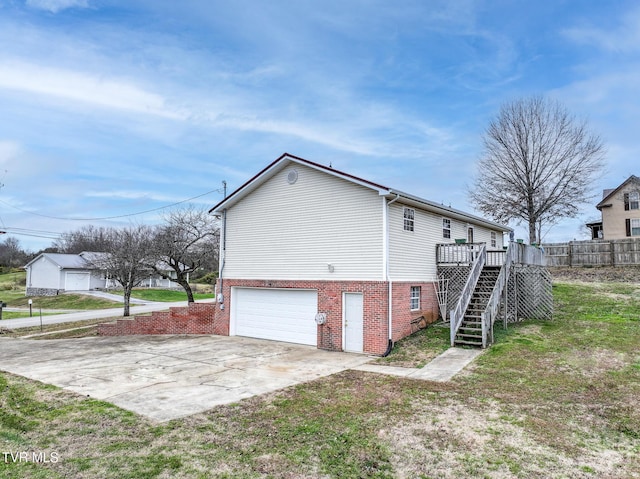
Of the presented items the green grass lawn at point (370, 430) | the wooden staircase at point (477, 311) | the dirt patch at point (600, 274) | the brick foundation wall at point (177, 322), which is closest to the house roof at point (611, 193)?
the dirt patch at point (600, 274)

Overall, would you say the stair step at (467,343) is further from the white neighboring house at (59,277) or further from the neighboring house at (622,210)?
the white neighboring house at (59,277)

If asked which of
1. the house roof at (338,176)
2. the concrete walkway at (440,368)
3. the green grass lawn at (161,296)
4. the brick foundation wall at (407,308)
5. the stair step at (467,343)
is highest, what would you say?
the house roof at (338,176)

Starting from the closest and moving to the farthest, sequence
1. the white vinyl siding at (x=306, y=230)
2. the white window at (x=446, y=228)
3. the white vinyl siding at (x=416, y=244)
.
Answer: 1. the white vinyl siding at (x=306, y=230)
2. the white vinyl siding at (x=416, y=244)
3. the white window at (x=446, y=228)

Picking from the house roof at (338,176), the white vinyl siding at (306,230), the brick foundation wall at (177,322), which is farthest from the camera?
the brick foundation wall at (177,322)

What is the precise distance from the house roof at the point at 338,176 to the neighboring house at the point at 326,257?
1.7 inches

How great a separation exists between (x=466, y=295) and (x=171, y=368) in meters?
9.72

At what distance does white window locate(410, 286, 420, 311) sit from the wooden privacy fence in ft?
59.5

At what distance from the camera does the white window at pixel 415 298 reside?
48.5 ft

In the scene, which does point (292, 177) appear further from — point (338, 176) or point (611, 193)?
point (611, 193)

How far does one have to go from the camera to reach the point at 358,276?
1348 centimetres

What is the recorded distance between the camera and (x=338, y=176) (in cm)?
1400

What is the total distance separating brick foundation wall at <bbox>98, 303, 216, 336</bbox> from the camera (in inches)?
701

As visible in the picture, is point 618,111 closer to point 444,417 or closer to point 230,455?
point 444,417

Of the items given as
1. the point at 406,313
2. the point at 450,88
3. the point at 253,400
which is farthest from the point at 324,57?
the point at 253,400
